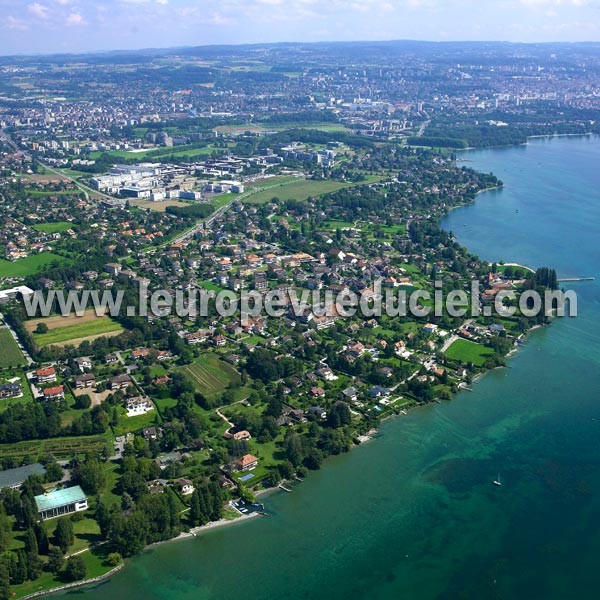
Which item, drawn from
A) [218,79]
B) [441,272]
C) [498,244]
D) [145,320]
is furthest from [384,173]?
[218,79]

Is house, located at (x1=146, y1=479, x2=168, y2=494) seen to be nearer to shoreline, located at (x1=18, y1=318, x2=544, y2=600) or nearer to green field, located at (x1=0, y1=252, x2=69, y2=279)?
shoreline, located at (x1=18, y1=318, x2=544, y2=600)

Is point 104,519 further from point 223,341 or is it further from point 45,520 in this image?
point 223,341

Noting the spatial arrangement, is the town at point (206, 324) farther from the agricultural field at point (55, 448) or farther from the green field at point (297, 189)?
the green field at point (297, 189)

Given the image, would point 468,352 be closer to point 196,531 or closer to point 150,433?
point 150,433

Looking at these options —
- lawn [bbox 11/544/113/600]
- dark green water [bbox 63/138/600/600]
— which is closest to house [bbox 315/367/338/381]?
dark green water [bbox 63/138/600/600]

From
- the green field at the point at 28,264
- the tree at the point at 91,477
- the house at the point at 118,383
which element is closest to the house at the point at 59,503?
the tree at the point at 91,477

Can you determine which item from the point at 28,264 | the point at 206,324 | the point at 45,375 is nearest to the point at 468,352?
the point at 206,324

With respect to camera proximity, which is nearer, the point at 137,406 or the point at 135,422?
the point at 135,422
